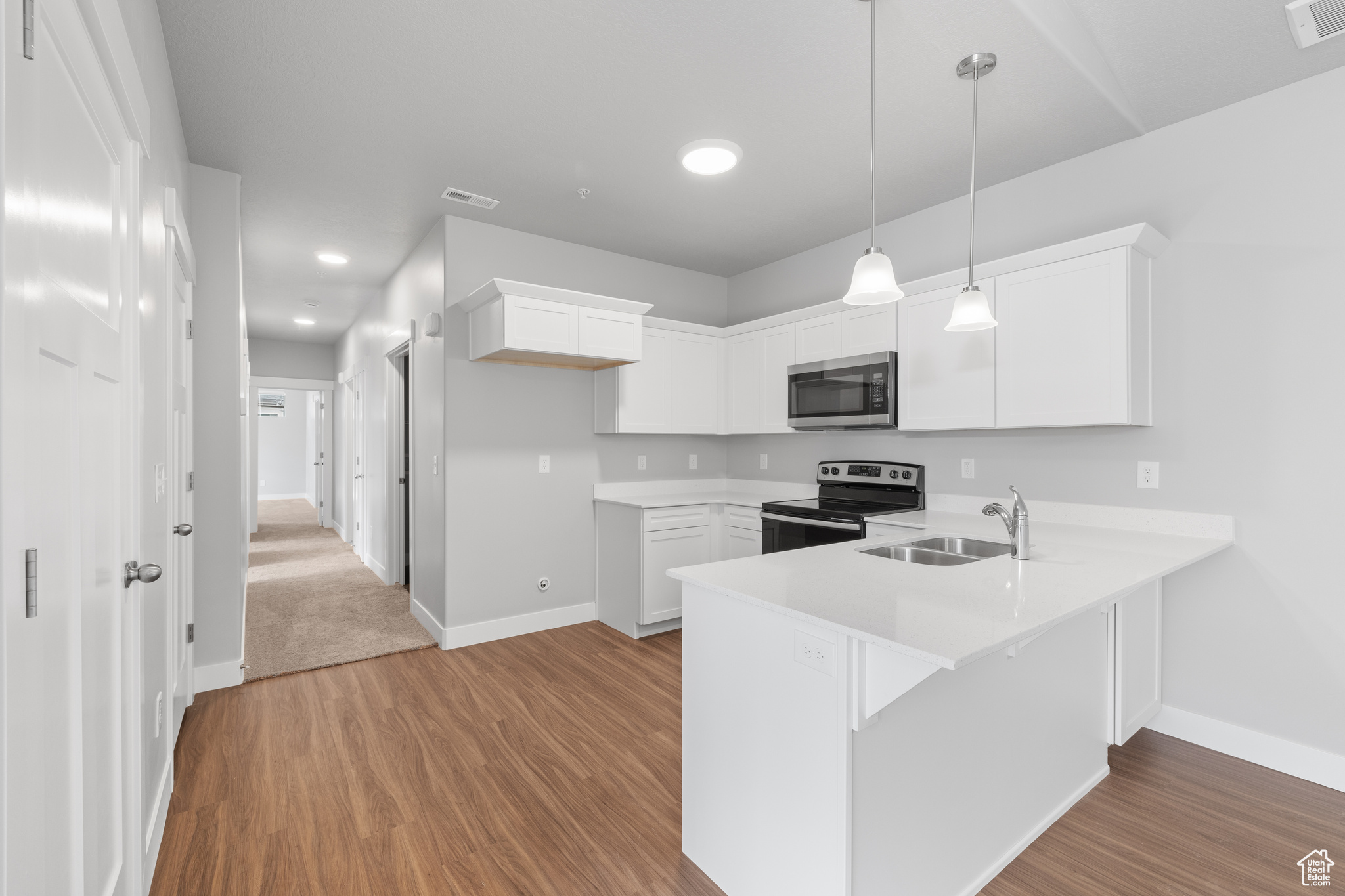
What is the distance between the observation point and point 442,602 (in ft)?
12.2

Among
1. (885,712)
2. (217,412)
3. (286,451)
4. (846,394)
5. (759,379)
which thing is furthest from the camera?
(286,451)

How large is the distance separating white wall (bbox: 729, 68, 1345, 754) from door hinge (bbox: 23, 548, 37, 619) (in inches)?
138

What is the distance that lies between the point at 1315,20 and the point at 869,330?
1.95m

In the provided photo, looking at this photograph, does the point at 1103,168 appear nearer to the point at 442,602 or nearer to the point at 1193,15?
the point at 1193,15

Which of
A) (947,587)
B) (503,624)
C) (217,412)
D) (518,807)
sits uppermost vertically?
(217,412)

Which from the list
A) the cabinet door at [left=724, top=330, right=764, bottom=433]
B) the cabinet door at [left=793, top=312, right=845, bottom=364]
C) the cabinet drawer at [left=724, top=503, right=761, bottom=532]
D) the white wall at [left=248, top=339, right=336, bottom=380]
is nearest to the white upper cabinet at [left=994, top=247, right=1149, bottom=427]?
the cabinet door at [left=793, top=312, right=845, bottom=364]

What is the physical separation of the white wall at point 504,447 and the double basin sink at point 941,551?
7.74 ft

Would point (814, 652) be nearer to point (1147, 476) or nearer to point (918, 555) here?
point (918, 555)

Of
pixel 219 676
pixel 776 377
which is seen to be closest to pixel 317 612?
pixel 219 676

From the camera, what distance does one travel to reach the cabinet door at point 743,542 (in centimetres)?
395

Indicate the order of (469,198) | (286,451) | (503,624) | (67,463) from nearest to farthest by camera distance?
(67,463)
(469,198)
(503,624)
(286,451)

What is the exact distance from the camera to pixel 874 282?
192 centimetres

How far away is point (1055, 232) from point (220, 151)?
408cm

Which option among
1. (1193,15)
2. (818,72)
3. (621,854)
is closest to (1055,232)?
(1193,15)
